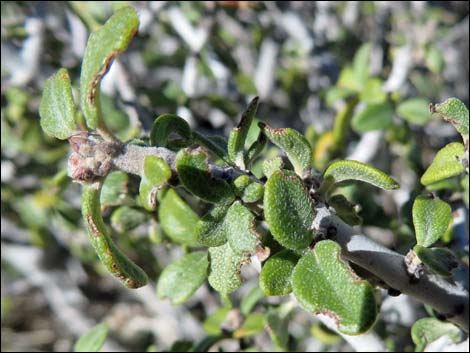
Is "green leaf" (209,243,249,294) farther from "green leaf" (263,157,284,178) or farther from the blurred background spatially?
the blurred background

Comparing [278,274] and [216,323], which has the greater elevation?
[278,274]

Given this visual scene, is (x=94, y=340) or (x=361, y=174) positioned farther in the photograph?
(x=94, y=340)

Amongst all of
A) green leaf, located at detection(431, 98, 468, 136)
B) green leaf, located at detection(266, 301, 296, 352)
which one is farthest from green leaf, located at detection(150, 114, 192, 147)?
green leaf, located at detection(266, 301, 296, 352)

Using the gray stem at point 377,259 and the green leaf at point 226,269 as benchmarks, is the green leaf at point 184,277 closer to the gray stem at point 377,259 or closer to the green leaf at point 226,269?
the green leaf at point 226,269

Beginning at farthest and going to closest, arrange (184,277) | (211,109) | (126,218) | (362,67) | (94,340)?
(211,109)
(362,67)
(94,340)
(126,218)
(184,277)

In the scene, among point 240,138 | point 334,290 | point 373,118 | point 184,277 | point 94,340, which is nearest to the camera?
point 334,290

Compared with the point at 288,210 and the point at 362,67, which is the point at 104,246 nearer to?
the point at 288,210

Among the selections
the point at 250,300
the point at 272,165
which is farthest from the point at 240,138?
the point at 250,300

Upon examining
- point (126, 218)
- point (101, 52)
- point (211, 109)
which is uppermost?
point (101, 52)
